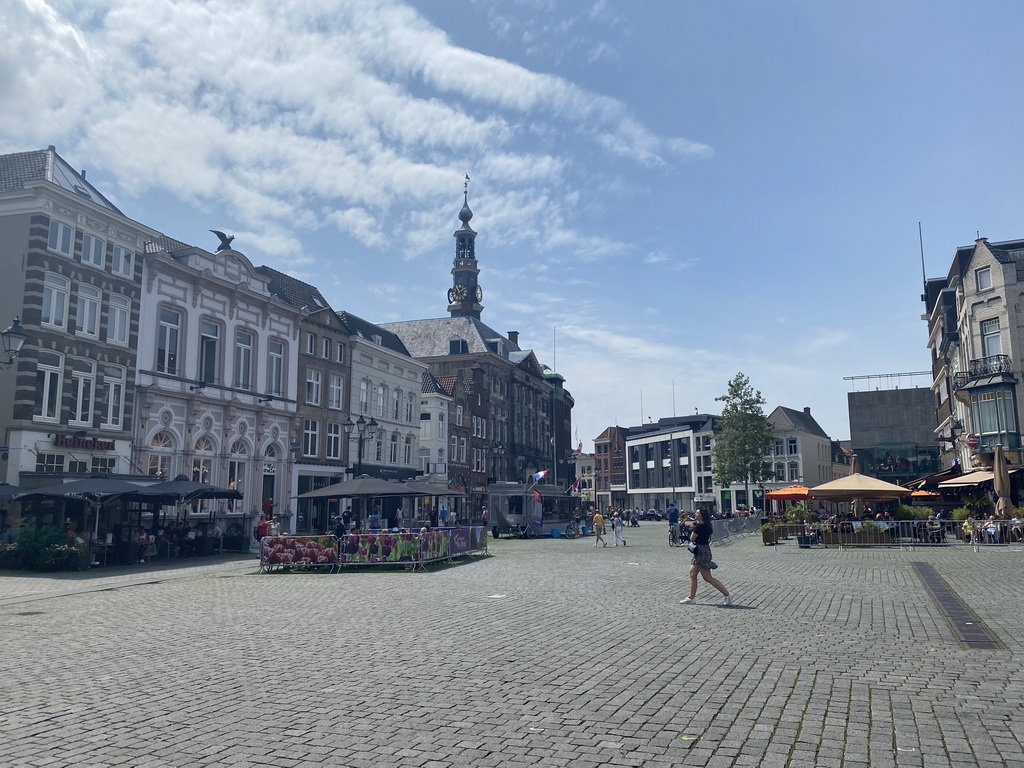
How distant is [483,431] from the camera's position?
71.3 metres

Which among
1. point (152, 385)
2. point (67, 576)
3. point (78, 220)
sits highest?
point (78, 220)

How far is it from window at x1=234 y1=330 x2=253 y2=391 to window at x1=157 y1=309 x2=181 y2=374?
153 inches

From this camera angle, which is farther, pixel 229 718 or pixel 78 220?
pixel 78 220

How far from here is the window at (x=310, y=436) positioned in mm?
43688

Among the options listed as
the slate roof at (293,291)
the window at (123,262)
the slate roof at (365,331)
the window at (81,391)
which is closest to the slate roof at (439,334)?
the slate roof at (365,331)

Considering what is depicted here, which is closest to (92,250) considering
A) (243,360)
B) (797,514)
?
(243,360)

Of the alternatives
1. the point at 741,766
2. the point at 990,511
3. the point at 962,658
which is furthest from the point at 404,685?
the point at 990,511

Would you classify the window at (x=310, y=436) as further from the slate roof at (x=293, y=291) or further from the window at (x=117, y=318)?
the window at (x=117, y=318)

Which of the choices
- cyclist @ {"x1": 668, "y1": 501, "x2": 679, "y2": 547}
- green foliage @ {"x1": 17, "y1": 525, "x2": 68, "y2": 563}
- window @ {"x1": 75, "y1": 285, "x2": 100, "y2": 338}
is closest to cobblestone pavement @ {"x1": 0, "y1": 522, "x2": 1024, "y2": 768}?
green foliage @ {"x1": 17, "y1": 525, "x2": 68, "y2": 563}

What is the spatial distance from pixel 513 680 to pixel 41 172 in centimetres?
3002

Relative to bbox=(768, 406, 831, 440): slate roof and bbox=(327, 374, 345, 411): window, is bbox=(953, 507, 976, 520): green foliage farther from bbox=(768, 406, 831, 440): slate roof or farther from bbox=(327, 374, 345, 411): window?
bbox=(768, 406, 831, 440): slate roof

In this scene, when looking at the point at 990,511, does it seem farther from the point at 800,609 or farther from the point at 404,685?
the point at 404,685

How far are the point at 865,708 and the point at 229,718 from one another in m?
5.44

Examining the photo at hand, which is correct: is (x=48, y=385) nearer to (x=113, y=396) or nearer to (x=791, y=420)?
(x=113, y=396)
